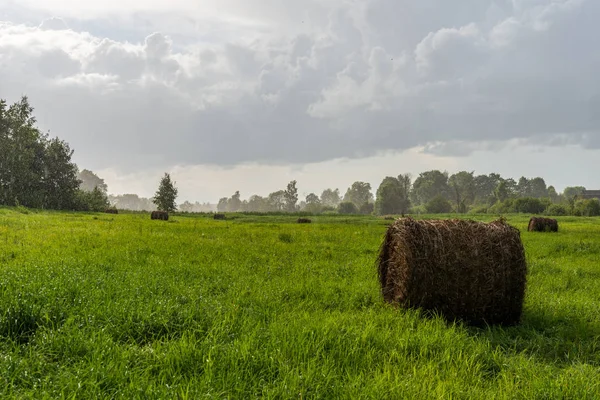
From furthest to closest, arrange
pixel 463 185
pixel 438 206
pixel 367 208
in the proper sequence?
pixel 463 185 < pixel 367 208 < pixel 438 206

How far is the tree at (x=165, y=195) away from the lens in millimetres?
81938

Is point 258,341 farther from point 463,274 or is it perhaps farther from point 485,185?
point 485,185

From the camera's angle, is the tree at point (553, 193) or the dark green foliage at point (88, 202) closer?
the dark green foliage at point (88, 202)

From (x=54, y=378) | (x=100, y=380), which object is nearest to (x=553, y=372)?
(x=100, y=380)

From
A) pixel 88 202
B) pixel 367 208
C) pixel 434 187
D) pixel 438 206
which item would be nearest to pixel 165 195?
pixel 88 202

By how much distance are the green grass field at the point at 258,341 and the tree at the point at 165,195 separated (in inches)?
3001

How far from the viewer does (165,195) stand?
82438 mm

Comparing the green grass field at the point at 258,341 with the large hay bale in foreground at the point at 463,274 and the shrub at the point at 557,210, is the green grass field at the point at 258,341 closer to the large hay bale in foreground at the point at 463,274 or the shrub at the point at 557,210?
the large hay bale in foreground at the point at 463,274

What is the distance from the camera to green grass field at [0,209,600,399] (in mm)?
4180

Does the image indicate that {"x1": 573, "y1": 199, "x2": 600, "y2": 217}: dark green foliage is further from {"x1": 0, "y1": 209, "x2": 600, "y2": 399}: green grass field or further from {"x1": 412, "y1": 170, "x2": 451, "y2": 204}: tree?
{"x1": 412, "y1": 170, "x2": 451, "y2": 204}: tree

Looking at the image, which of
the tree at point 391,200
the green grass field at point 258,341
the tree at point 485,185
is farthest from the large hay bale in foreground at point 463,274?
the tree at point 485,185

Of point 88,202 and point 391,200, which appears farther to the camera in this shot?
point 391,200

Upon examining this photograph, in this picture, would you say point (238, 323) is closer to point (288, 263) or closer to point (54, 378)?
point (54, 378)

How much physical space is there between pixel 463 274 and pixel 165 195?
8259 centimetres
